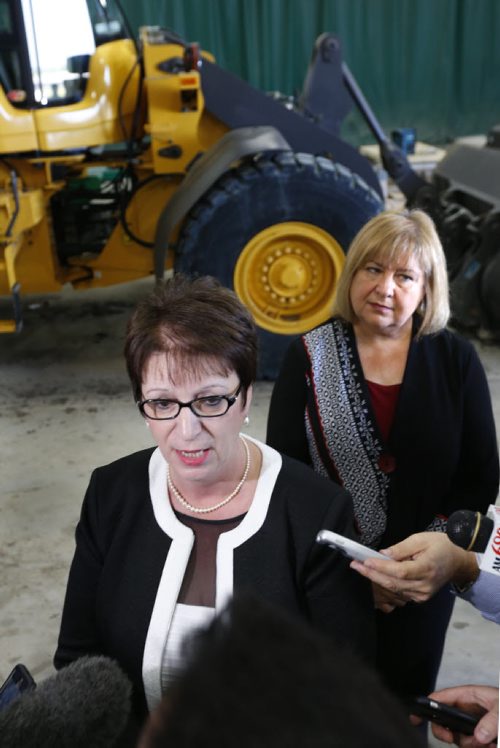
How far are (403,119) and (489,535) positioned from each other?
33.5 ft

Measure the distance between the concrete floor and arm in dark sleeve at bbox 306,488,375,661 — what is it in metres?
1.18

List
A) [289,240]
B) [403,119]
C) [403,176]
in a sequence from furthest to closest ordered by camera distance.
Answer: [403,119] < [403,176] < [289,240]

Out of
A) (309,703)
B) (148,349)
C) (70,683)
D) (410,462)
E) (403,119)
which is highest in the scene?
(309,703)

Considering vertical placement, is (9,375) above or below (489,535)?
below

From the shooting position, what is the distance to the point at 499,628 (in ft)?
9.04

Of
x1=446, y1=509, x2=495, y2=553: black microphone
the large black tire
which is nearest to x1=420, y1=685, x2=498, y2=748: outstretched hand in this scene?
x1=446, y1=509, x2=495, y2=553: black microphone

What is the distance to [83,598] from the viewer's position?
156 centimetres

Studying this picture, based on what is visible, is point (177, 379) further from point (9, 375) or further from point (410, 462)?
point (9, 375)

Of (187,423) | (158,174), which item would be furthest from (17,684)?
(158,174)

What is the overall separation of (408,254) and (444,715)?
1.06 m

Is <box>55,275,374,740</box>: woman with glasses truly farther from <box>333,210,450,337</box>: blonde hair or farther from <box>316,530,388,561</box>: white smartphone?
<box>333,210,450,337</box>: blonde hair

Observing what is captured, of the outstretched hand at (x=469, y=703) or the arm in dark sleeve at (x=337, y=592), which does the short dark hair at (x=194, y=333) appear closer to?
the arm in dark sleeve at (x=337, y=592)

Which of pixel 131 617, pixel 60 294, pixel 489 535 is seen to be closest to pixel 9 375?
pixel 60 294

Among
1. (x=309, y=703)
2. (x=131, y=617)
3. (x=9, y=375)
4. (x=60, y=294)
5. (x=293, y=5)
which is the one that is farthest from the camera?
(x=293, y=5)
